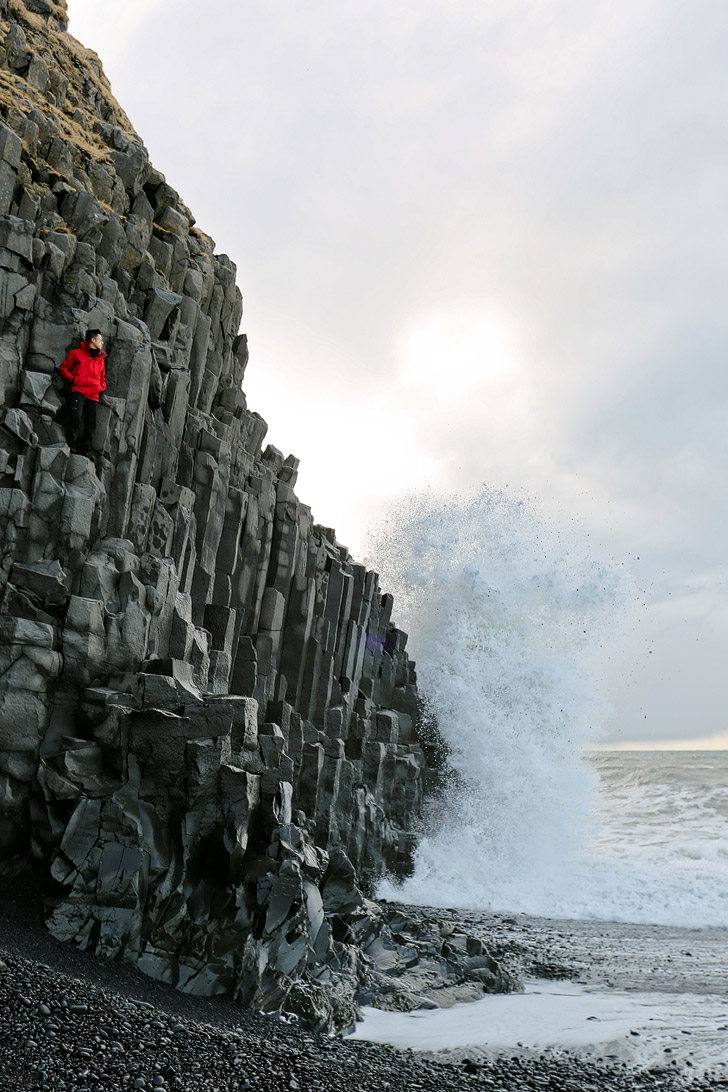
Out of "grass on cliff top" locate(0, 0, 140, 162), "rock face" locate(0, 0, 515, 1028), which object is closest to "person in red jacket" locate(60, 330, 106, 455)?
"rock face" locate(0, 0, 515, 1028)

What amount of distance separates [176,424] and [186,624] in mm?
4951

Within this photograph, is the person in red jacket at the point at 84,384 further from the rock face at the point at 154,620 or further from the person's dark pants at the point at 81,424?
the rock face at the point at 154,620

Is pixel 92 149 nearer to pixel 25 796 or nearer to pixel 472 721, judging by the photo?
pixel 25 796

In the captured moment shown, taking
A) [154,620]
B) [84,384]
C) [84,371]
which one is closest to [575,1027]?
[154,620]

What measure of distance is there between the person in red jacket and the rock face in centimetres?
25

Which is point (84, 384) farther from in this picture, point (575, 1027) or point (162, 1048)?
point (575, 1027)

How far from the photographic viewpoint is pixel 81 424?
41.5 feet

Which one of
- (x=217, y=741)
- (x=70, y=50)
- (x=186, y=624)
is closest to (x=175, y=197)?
(x=70, y=50)

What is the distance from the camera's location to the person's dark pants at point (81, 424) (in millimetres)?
12601

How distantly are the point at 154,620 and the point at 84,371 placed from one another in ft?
12.8

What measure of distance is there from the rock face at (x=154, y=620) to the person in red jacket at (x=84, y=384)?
0.82 ft

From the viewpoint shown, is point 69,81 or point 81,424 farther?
point 69,81

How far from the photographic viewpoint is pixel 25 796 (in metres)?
10.3

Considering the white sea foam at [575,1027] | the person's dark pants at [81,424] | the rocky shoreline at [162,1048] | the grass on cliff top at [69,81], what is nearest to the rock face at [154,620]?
the grass on cliff top at [69,81]
